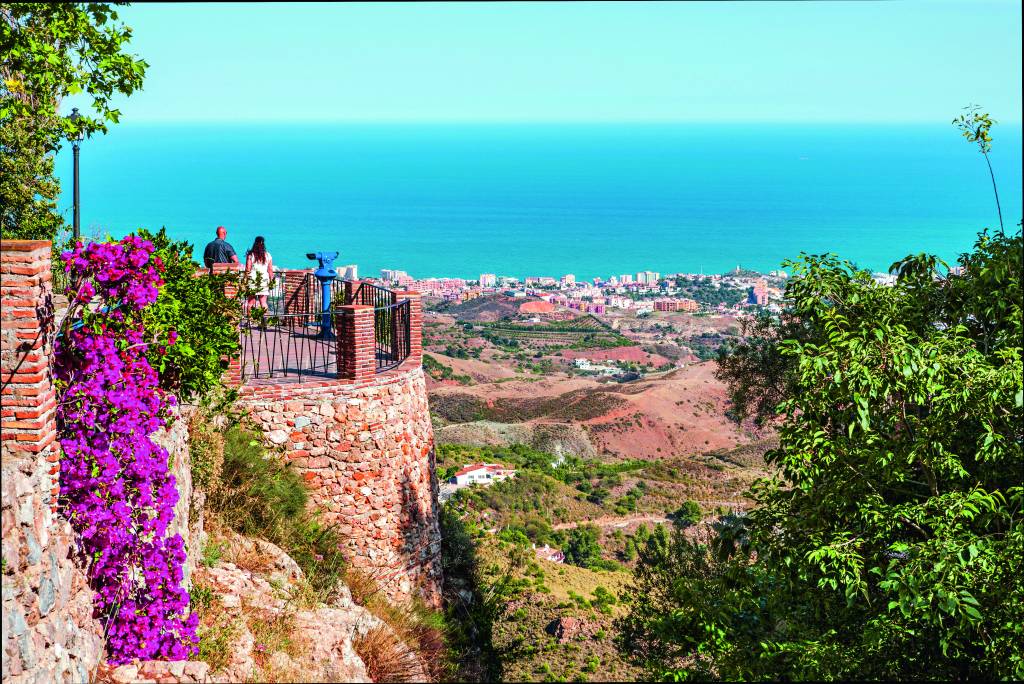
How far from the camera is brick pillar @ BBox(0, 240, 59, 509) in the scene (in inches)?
263

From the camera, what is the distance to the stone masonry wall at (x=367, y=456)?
1287 cm

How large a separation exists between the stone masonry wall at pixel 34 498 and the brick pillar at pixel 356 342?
5.86 meters

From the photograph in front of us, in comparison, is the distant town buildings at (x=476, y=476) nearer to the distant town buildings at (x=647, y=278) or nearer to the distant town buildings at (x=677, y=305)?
the distant town buildings at (x=677, y=305)

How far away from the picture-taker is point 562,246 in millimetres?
185125

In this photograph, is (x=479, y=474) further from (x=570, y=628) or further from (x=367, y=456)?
(x=367, y=456)

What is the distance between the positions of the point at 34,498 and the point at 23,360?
90 cm

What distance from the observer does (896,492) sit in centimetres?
1023

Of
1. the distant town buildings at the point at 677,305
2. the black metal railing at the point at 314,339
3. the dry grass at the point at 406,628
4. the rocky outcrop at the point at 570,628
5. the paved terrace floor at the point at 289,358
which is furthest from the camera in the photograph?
the distant town buildings at the point at 677,305

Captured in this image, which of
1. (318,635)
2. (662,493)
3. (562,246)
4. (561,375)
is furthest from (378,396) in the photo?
(562,246)

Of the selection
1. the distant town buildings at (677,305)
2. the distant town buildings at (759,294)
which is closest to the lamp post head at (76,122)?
the distant town buildings at (759,294)

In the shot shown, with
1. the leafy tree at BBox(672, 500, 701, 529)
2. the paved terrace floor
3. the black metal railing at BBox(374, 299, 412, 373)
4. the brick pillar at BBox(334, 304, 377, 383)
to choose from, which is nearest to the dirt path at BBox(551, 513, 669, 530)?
the leafy tree at BBox(672, 500, 701, 529)

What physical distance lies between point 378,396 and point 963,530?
714cm

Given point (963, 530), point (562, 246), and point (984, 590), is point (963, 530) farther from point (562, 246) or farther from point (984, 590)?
point (562, 246)

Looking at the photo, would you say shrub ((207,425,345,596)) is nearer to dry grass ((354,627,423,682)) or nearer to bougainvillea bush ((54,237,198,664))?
dry grass ((354,627,423,682))
